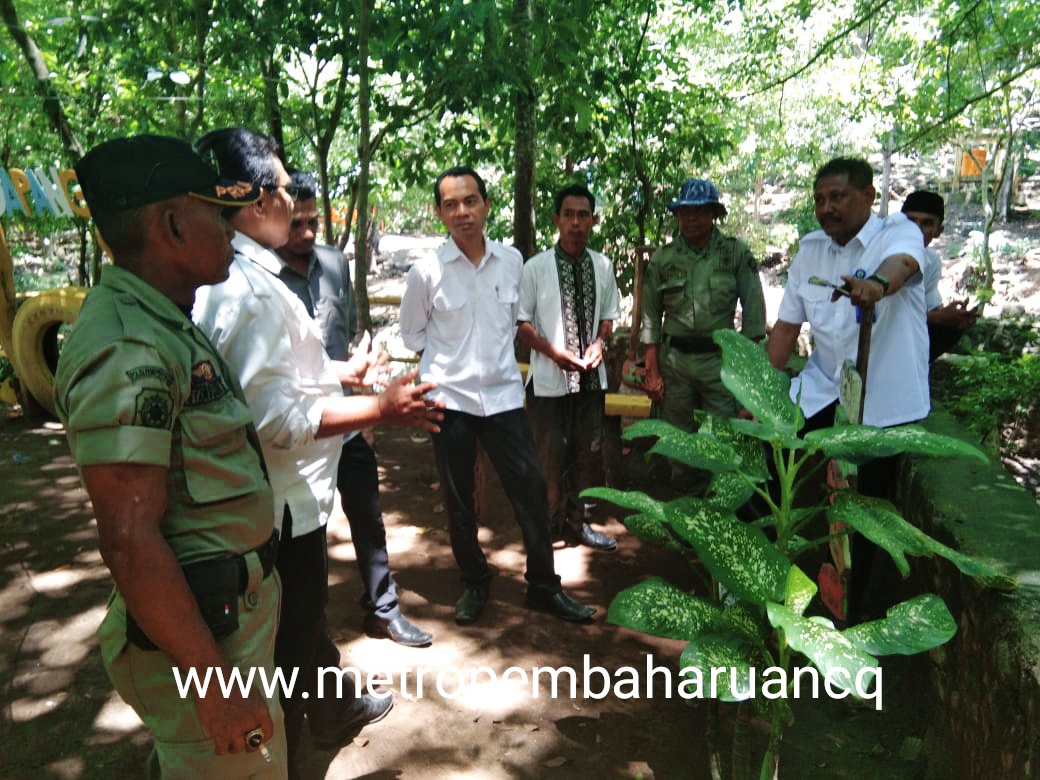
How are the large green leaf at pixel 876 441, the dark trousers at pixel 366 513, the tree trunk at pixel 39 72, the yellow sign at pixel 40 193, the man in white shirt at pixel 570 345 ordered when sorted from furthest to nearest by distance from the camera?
the yellow sign at pixel 40 193
the tree trunk at pixel 39 72
the man in white shirt at pixel 570 345
the dark trousers at pixel 366 513
the large green leaf at pixel 876 441

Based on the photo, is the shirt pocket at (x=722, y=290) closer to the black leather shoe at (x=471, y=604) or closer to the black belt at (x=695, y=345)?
the black belt at (x=695, y=345)

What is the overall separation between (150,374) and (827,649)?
134 centimetres

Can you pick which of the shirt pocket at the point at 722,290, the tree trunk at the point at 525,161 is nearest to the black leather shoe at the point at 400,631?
the shirt pocket at the point at 722,290

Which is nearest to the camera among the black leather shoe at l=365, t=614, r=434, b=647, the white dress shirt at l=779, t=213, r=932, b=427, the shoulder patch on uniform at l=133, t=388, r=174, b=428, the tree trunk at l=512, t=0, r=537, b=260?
the shoulder patch on uniform at l=133, t=388, r=174, b=428

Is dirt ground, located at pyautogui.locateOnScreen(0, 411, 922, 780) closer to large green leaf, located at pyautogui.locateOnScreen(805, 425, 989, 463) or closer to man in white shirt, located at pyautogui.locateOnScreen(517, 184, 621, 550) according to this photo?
man in white shirt, located at pyautogui.locateOnScreen(517, 184, 621, 550)

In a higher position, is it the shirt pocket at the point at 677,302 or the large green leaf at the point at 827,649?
the shirt pocket at the point at 677,302

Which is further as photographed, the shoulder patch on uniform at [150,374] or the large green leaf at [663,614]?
the large green leaf at [663,614]

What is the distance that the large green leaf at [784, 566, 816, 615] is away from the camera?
173 cm

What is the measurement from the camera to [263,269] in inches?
86.2

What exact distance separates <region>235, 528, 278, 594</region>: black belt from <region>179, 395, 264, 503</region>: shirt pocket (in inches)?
5.3

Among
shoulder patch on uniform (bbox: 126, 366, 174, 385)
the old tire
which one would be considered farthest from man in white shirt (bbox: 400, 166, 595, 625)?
the old tire

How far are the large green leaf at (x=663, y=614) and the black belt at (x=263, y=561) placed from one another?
0.75 m

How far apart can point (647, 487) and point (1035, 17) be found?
5.88m

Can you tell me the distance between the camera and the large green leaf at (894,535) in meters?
1.72
